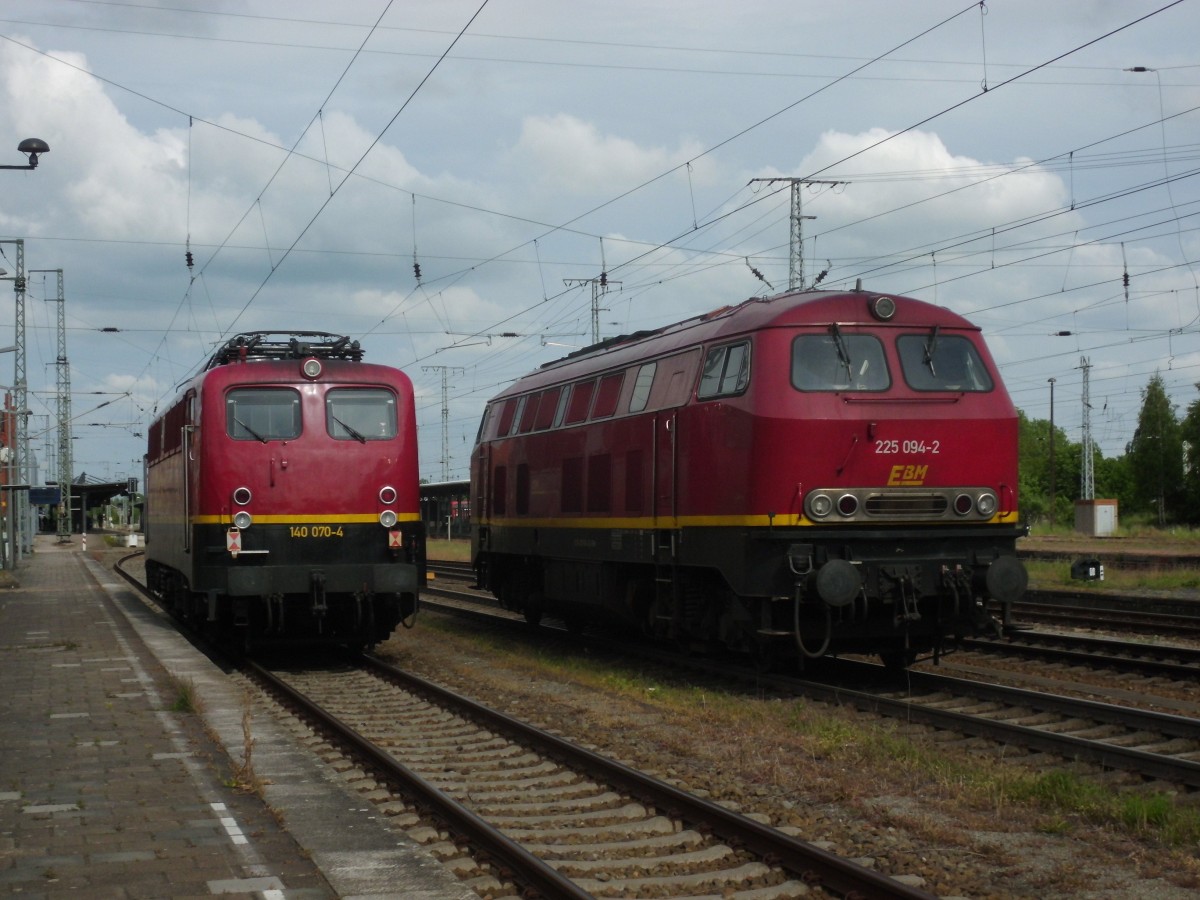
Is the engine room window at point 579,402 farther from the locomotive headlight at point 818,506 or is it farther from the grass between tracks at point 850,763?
the locomotive headlight at point 818,506

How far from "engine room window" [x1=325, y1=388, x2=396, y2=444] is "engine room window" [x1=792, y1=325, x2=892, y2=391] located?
5366 millimetres

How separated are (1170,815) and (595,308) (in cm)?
3708

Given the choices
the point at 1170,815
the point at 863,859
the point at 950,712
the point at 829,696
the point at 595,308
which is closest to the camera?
the point at 863,859

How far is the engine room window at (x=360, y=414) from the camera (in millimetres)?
15258

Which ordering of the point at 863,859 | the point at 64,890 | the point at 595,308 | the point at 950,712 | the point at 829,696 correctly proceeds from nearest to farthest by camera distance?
the point at 64,890, the point at 863,859, the point at 950,712, the point at 829,696, the point at 595,308

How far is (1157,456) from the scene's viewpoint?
92.6 meters

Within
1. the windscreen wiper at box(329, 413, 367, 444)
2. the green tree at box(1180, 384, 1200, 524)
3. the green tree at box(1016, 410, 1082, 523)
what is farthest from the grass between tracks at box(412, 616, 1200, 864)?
the green tree at box(1016, 410, 1082, 523)

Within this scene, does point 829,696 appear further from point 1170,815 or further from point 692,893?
point 692,893

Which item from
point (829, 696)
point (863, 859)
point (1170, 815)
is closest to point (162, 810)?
point (863, 859)

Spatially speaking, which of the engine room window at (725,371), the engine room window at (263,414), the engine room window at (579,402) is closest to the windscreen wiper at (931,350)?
the engine room window at (725,371)

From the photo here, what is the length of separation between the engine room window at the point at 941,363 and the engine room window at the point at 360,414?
6037 millimetres

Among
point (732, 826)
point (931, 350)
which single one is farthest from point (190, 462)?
point (732, 826)

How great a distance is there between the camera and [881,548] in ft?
39.1

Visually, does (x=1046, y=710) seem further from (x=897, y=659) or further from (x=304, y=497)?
(x=304, y=497)
